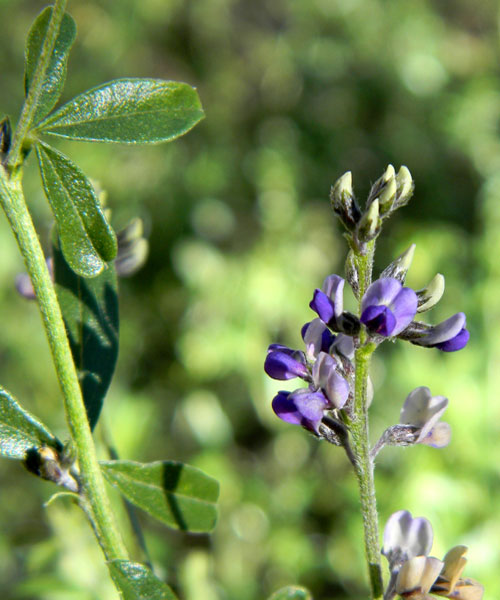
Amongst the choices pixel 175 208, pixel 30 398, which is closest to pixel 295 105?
pixel 175 208

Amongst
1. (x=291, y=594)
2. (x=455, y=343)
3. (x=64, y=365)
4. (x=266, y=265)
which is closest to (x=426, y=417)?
(x=455, y=343)

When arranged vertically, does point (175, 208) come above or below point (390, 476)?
above

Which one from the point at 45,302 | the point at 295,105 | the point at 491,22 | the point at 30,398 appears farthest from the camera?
the point at 491,22

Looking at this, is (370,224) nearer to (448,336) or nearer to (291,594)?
(448,336)

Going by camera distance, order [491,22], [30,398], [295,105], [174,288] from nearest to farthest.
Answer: [30,398], [174,288], [295,105], [491,22]

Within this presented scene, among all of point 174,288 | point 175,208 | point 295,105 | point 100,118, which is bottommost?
point 100,118

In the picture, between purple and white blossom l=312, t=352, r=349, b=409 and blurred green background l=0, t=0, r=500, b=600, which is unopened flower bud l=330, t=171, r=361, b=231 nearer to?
purple and white blossom l=312, t=352, r=349, b=409

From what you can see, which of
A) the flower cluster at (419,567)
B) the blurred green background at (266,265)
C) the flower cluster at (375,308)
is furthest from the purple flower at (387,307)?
the blurred green background at (266,265)

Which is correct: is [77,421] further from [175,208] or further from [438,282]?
[175,208]
